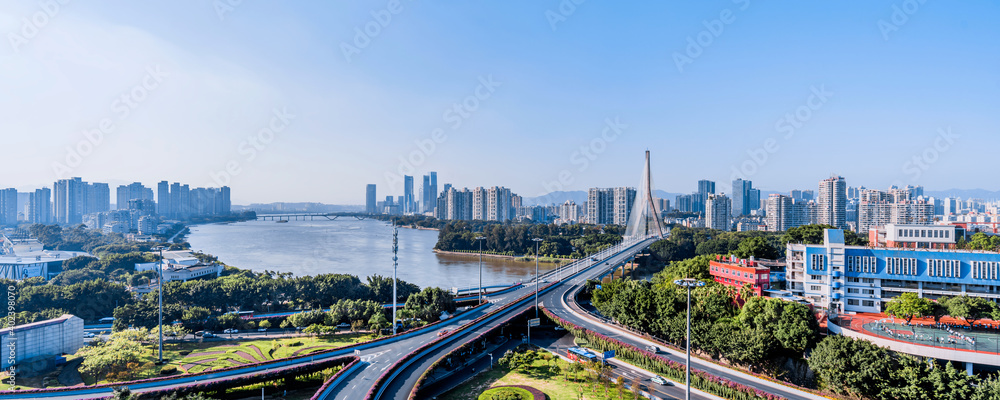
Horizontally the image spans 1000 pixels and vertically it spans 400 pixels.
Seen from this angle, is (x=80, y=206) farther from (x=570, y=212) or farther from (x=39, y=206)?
(x=570, y=212)

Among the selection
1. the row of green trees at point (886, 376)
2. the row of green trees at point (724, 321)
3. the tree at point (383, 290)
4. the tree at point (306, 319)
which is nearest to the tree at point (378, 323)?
the tree at point (306, 319)

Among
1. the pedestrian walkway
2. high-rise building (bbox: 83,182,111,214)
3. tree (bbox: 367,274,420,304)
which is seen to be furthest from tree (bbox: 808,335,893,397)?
high-rise building (bbox: 83,182,111,214)

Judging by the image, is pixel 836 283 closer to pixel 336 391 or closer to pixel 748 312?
pixel 748 312

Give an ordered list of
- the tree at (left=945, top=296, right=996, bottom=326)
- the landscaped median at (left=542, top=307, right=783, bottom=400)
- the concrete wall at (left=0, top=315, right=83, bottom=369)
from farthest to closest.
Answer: the tree at (left=945, top=296, right=996, bottom=326), the concrete wall at (left=0, top=315, right=83, bottom=369), the landscaped median at (left=542, top=307, right=783, bottom=400)

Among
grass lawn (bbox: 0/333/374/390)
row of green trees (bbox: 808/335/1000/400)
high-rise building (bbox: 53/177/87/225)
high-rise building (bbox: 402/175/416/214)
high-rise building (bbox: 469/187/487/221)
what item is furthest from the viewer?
high-rise building (bbox: 402/175/416/214)

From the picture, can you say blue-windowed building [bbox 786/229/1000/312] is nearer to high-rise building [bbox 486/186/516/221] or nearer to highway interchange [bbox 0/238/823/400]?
highway interchange [bbox 0/238/823/400]

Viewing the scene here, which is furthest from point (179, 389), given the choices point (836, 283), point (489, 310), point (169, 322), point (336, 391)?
point (836, 283)

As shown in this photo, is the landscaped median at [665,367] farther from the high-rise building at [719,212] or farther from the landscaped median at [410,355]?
the high-rise building at [719,212]
